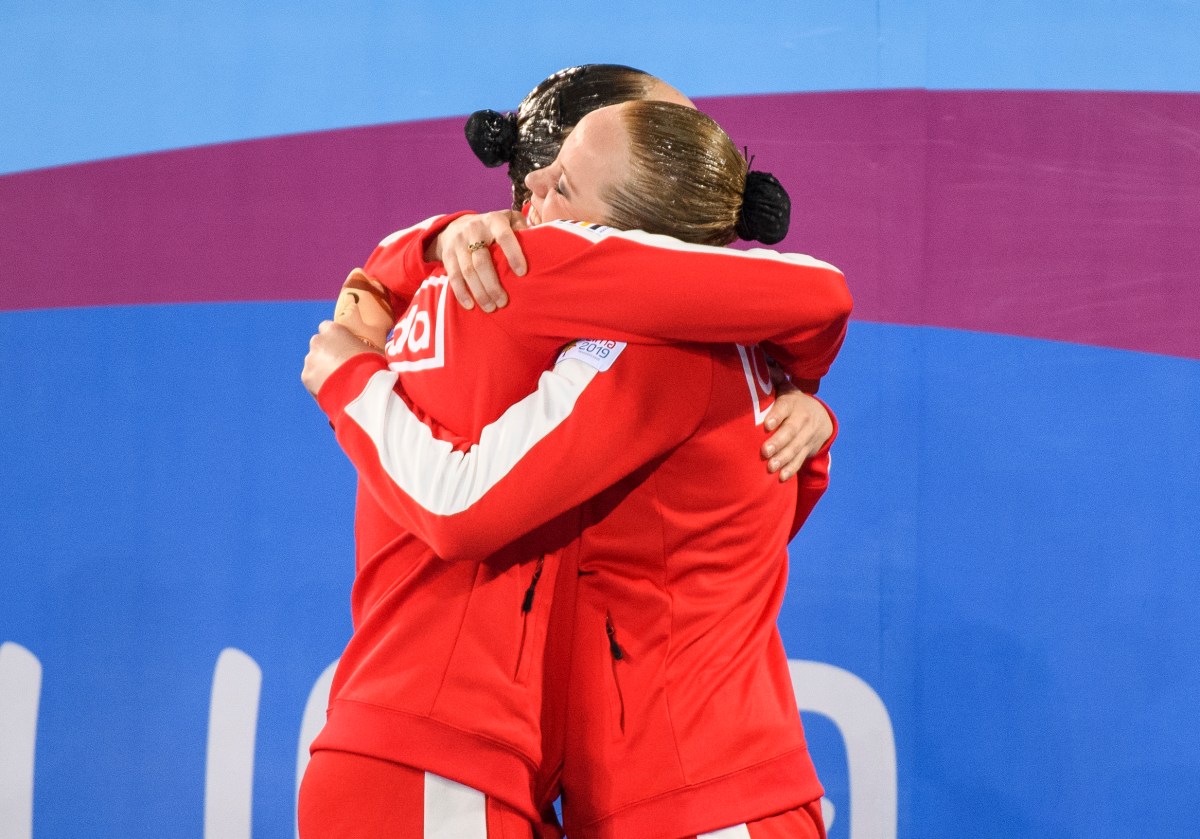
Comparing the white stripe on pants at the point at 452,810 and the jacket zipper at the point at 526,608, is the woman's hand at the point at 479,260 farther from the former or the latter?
the white stripe on pants at the point at 452,810

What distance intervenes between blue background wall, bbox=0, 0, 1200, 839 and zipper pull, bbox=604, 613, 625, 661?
0.91 meters

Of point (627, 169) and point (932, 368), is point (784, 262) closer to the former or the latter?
point (627, 169)

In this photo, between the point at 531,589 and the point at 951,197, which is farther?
the point at 951,197

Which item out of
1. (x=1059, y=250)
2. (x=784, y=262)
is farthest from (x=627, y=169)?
(x=1059, y=250)

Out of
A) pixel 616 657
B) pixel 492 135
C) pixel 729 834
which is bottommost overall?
pixel 729 834

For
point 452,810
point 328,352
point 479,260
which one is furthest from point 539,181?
point 452,810

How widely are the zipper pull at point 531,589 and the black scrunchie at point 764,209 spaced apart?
33 centimetres

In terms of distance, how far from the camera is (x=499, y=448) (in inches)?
37.4

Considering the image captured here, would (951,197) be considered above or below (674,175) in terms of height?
above

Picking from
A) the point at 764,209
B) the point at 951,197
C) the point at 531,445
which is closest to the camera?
the point at 531,445

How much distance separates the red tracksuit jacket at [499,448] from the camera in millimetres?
953

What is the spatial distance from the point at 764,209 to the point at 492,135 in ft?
1.15

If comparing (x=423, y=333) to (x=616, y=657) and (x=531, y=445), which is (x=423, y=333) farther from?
(x=616, y=657)

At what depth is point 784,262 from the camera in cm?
100
